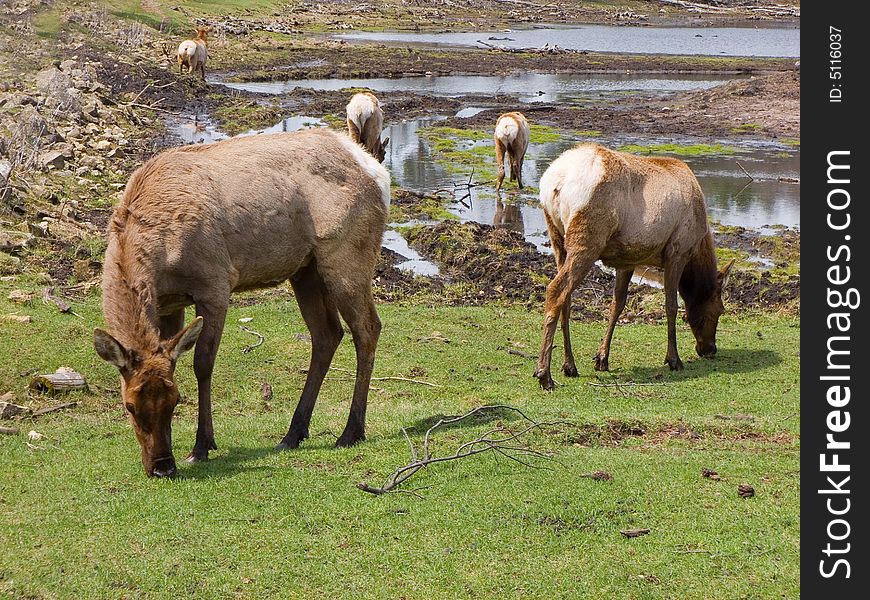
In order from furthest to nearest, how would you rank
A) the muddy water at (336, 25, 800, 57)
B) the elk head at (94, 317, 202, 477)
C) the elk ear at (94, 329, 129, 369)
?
1. the muddy water at (336, 25, 800, 57)
2. the elk head at (94, 317, 202, 477)
3. the elk ear at (94, 329, 129, 369)

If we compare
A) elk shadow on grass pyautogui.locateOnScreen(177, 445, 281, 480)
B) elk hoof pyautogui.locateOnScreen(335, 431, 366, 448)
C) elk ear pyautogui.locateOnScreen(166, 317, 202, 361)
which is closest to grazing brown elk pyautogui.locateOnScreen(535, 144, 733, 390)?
elk hoof pyautogui.locateOnScreen(335, 431, 366, 448)

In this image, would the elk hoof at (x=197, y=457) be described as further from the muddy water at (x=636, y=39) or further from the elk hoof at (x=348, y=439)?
the muddy water at (x=636, y=39)

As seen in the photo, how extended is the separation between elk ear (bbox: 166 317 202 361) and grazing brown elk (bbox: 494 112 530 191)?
657 inches

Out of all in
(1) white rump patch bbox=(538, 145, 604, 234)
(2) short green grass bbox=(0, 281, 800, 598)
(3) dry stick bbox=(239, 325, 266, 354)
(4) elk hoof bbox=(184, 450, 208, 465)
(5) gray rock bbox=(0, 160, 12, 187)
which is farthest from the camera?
(5) gray rock bbox=(0, 160, 12, 187)

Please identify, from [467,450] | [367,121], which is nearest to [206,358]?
[467,450]

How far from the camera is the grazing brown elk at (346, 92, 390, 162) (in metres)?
24.3

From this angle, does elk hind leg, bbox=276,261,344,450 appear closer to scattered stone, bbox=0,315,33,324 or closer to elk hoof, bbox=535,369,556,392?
elk hoof, bbox=535,369,556,392

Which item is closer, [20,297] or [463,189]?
[20,297]

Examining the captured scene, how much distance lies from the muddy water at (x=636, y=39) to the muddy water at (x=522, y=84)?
43.4 feet

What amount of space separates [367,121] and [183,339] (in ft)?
57.8

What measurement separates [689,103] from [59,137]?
25.1 meters

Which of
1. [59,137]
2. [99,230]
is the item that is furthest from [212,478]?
[59,137]

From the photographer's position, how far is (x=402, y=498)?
7.35 metres

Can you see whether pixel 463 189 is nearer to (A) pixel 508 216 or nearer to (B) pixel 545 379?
(A) pixel 508 216
